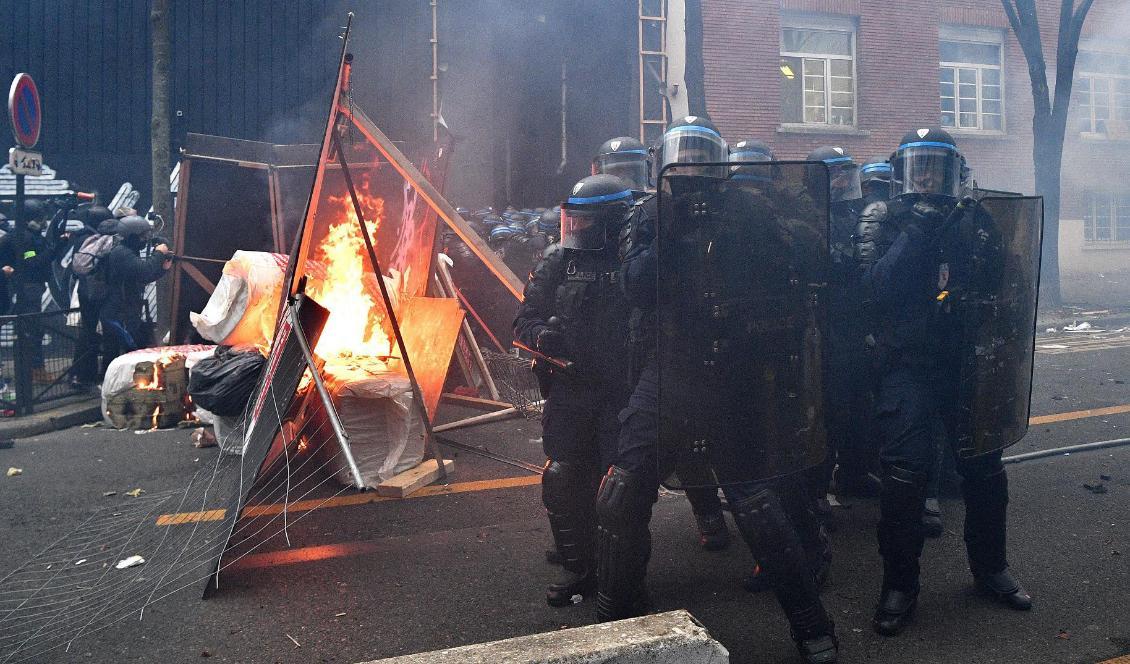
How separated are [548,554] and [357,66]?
35.7ft

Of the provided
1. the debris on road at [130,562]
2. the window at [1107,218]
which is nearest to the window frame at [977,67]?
the window at [1107,218]

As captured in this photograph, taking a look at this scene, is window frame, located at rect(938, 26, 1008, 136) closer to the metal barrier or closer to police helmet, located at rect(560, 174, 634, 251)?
the metal barrier

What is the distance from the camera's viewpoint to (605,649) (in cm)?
215

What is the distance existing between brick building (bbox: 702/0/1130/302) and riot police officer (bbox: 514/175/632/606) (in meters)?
13.1

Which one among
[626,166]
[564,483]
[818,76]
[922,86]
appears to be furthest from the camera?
[922,86]

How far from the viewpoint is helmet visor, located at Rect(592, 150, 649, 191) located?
15.0ft

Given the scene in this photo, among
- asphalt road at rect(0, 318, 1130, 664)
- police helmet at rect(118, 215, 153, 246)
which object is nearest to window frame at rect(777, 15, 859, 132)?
police helmet at rect(118, 215, 153, 246)

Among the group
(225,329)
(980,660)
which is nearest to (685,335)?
(980,660)

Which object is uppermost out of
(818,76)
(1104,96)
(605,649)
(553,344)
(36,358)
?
(1104,96)

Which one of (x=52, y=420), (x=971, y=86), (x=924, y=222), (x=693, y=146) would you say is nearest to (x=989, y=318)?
(x=924, y=222)

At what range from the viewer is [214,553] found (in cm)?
384

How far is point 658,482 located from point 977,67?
59.1ft

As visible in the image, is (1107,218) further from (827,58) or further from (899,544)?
(899,544)

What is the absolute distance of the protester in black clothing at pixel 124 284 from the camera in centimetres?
812
